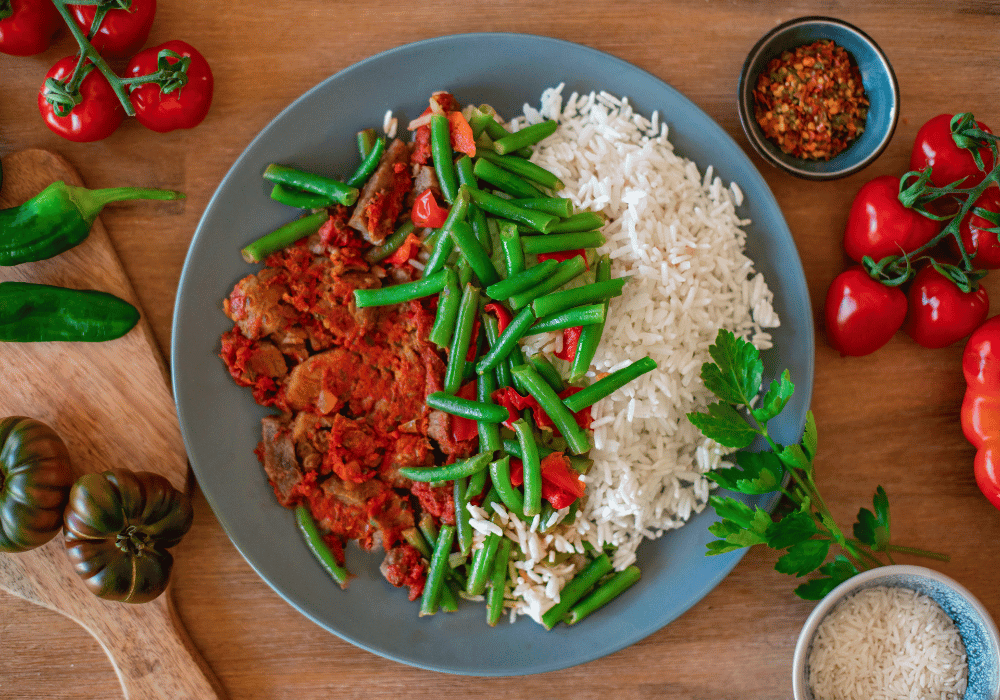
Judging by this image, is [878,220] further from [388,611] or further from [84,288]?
[84,288]

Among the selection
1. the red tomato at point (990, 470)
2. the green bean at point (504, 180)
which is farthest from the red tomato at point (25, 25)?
the red tomato at point (990, 470)

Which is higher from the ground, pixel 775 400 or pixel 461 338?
pixel 461 338

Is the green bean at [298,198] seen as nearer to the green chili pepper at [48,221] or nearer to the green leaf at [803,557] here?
the green chili pepper at [48,221]

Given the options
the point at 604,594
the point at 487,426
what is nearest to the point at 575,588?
the point at 604,594

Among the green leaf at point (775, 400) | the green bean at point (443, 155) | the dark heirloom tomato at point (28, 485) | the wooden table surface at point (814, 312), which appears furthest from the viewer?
the wooden table surface at point (814, 312)

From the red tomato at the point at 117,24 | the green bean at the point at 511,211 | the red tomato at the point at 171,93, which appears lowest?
the green bean at the point at 511,211

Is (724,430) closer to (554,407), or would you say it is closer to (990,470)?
(554,407)
